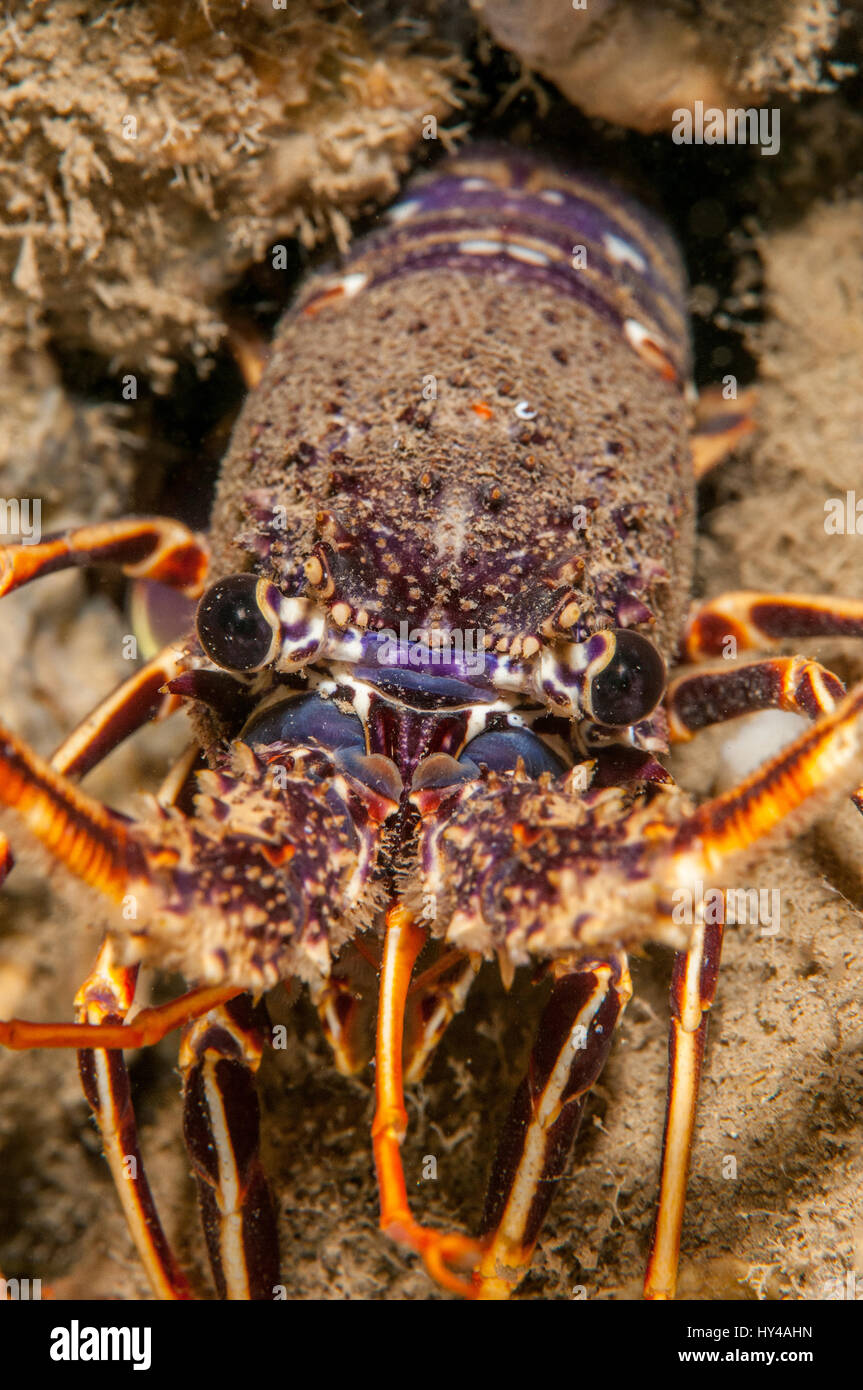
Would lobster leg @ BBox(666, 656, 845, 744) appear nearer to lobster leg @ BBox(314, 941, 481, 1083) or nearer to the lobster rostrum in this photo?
the lobster rostrum

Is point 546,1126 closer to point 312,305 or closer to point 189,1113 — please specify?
point 189,1113

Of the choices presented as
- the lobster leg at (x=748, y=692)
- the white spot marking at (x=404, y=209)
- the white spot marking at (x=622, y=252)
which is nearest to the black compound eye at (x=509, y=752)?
the lobster leg at (x=748, y=692)

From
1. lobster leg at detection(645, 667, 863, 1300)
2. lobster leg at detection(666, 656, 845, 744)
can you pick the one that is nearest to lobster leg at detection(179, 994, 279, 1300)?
lobster leg at detection(645, 667, 863, 1300)

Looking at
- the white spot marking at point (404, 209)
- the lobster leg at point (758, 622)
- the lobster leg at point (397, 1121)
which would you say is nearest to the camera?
the lobster leg at point (397, 1121)

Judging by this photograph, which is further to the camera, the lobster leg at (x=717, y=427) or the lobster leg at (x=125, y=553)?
the lobster leg at (x=717, y=427)

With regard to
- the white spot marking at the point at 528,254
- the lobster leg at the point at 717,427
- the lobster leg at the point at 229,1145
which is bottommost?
the lobster leg at the point at 229,1145

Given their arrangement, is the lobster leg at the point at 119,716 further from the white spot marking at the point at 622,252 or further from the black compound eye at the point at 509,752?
the white spot marking at the point at 622,252
